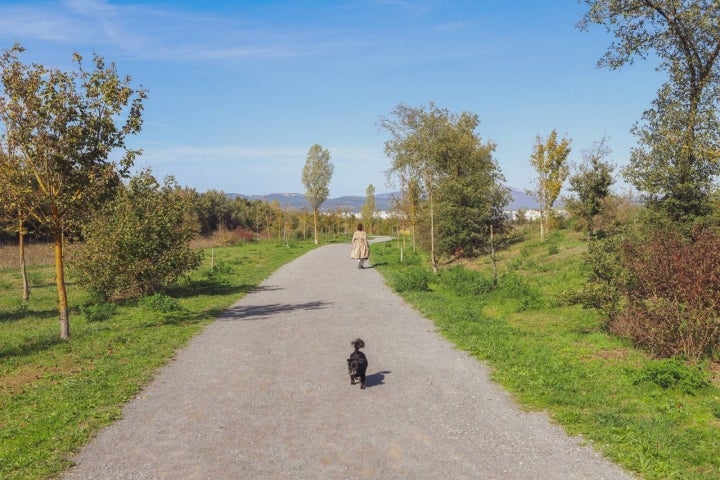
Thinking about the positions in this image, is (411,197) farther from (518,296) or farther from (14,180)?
(14,180)

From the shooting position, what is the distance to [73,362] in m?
9.20

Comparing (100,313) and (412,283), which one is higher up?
(412,283)

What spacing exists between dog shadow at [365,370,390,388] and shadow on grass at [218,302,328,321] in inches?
230

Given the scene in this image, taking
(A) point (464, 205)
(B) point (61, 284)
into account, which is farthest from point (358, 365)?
(A) point (464, 205)

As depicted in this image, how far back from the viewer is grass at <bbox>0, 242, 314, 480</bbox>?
5.61 meters

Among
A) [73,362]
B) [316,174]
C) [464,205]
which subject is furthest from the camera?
[316,174]

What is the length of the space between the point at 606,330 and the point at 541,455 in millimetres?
6470

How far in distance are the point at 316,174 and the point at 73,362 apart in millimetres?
54491

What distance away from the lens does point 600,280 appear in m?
10.5

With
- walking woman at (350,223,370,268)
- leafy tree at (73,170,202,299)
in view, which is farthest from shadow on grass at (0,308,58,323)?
walking woman at (350,223,370,268)

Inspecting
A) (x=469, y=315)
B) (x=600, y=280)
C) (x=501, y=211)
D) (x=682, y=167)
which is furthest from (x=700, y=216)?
(x=501, y=211)

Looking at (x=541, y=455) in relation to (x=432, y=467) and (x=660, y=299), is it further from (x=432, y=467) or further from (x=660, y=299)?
(x=660, y=299)

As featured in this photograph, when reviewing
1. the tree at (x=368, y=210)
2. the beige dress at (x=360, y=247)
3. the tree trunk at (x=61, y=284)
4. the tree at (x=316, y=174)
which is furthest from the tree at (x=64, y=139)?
the tree at (x=368, y=210)

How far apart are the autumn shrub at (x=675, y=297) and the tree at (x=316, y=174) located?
54.1 metres
